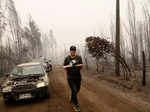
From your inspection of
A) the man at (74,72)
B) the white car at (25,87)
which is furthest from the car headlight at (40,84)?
the man at (74,72)

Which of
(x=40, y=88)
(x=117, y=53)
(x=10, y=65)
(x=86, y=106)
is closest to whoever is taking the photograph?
(x=86, y=106)

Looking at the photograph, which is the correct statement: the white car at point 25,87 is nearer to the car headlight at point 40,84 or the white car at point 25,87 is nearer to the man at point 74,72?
the car headlight at point 40,84

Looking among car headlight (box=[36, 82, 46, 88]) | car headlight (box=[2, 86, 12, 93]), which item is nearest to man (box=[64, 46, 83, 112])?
car headlight (box=[36, 82, 46, 88])

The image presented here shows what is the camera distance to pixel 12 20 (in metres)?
22.2

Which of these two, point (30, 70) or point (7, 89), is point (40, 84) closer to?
point (7, 89)

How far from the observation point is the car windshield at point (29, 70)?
6.27 metres

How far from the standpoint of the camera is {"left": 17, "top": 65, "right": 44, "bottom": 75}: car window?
6273 mm

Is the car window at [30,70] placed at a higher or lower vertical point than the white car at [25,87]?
higher

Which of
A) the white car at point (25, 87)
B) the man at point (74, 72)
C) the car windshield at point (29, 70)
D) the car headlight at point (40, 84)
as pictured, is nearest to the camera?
the man at point (74, 72)

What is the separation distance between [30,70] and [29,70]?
0.16 feet

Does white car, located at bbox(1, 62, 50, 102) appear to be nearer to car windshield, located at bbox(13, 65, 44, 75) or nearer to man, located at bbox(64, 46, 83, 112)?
car windshield, located at bbox(13, 65, 44, 75)

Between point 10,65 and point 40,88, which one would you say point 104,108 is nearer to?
point 40,88

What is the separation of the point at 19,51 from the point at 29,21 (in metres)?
14.1

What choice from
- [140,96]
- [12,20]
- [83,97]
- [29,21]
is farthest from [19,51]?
[140,96]
